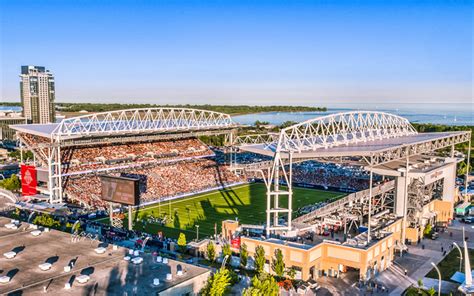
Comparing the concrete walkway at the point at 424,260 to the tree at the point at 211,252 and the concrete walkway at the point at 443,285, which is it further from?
the tree at the point at 211,252

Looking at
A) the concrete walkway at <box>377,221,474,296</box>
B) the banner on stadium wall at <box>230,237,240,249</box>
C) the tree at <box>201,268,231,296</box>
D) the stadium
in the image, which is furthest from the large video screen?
the concrete walkway at <box>377,221,474,296</box>

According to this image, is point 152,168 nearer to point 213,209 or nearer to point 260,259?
point 213,209

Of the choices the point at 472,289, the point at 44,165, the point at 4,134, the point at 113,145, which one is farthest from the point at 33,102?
the point at 472,289

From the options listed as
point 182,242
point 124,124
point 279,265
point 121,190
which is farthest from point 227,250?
point 124,124

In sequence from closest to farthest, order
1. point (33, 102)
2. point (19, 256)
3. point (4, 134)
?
1. point (19, 256)
2. point (4, 134)
3. point (33, 102)

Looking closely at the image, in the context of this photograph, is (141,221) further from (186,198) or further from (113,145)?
(113,145)

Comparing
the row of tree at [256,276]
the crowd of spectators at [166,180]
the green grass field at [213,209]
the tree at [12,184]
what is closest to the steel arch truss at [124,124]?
the crowd of spectators at [166,180]

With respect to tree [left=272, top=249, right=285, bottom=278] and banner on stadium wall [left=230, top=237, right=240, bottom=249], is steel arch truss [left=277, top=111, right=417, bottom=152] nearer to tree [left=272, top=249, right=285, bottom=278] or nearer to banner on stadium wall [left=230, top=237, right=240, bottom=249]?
banner on stadium wall [left=230, top=237, right=240, bottom=249]
